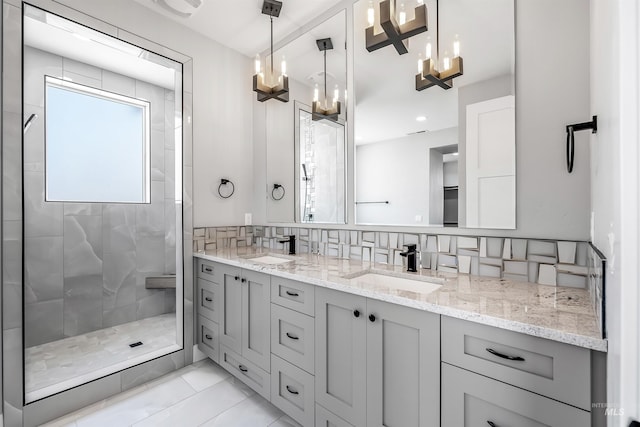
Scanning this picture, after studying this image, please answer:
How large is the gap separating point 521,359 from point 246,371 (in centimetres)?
162

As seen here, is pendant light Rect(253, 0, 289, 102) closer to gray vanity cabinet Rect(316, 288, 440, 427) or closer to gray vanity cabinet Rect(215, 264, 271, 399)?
gray vanity cabinet Rect(215, 264, 271, 399)

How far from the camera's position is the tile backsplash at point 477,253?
127cm

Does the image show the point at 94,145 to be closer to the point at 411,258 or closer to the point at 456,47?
the point at 411,258

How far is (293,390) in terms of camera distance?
1598 mm

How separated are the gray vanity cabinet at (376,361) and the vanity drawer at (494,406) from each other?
5cm

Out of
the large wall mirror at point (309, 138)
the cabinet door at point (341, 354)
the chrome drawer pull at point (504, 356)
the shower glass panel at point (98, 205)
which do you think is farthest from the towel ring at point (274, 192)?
the chrome drawer pull at point (504, 356)

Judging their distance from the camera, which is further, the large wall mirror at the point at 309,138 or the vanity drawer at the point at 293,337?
the large wall mirror at the point at 309,138

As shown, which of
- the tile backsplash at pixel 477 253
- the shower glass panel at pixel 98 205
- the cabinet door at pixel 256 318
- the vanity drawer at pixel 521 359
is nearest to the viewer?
the vanity drawer at pixel 521 359

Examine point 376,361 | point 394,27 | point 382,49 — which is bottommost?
point 376,361

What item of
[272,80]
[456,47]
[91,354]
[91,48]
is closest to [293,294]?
[456,47]

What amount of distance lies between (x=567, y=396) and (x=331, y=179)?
1.78m

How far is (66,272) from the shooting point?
276cm

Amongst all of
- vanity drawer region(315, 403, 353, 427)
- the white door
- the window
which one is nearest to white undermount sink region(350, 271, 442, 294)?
the white door

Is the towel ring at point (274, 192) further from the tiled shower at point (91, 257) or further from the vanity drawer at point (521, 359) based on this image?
the vanity drawer at point (521, 359)
